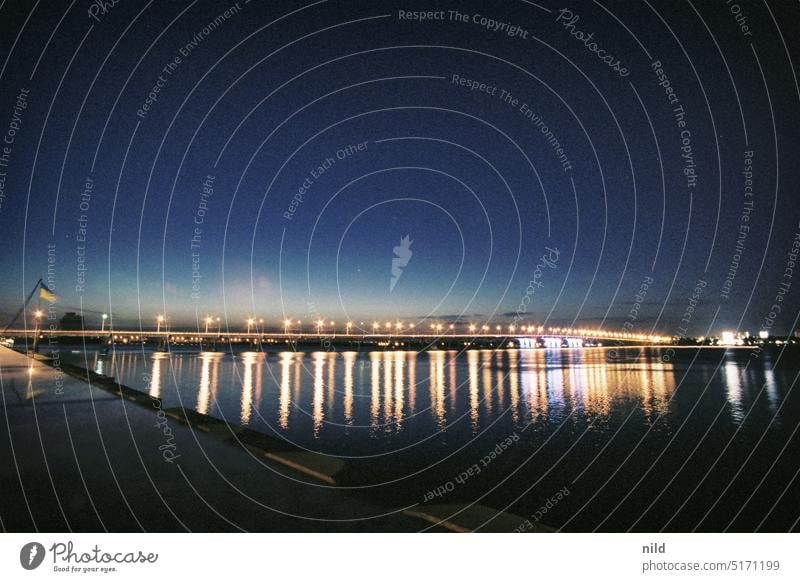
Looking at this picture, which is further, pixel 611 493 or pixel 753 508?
pixel 611 493

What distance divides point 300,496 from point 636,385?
33.9 meters

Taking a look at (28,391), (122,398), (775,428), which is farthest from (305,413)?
(775,428)

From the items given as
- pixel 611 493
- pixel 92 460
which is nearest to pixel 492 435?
pixel 611 493

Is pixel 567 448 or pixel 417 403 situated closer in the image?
pixel 567 448

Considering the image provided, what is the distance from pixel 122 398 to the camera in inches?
554

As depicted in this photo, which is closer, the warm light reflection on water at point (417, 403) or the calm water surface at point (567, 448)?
the calm water surface at point (567, 448)

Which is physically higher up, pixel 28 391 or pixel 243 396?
pixel 28 391

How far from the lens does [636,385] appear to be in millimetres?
33438

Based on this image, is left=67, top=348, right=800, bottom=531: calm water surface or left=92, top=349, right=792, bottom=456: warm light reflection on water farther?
left=92, top=349, right=792, bottom=456: warm light reflection on water
